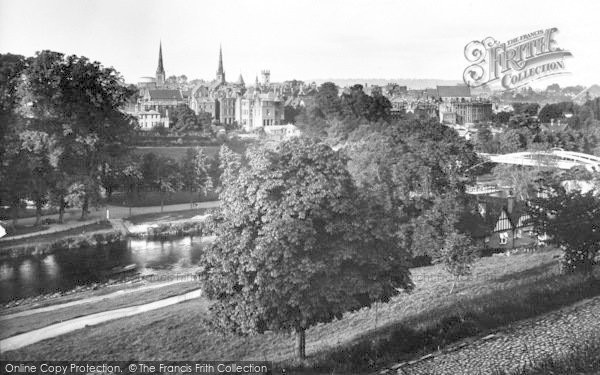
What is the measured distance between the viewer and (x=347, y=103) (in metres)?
36.8

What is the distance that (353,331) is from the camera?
37.8 feet

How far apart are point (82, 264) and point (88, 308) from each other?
5464 mm

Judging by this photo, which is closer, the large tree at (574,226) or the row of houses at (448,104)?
the large tree at (574,226)

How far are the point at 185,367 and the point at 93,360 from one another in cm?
183

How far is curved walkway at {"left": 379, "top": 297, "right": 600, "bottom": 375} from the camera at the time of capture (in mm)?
8086

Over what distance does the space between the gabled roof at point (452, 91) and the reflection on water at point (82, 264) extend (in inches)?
1973

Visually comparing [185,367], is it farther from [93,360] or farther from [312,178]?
[312,178]

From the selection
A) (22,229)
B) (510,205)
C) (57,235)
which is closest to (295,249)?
(510,205)

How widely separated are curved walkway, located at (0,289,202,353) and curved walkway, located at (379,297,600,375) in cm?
661

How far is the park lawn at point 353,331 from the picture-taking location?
30.6ft

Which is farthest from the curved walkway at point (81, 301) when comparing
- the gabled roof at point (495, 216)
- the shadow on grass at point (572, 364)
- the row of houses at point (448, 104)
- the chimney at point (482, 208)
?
the row of houses at point (448, 104)

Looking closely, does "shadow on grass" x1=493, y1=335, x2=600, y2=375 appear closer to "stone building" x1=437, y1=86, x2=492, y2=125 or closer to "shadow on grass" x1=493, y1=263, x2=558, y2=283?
"shadow on grass" x1=493, y1=263, x2=558, y2=283

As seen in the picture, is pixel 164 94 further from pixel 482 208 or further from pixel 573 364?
pixel 573 364

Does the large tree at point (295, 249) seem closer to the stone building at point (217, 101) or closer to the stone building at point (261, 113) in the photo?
the stone building at point (261, 113)
